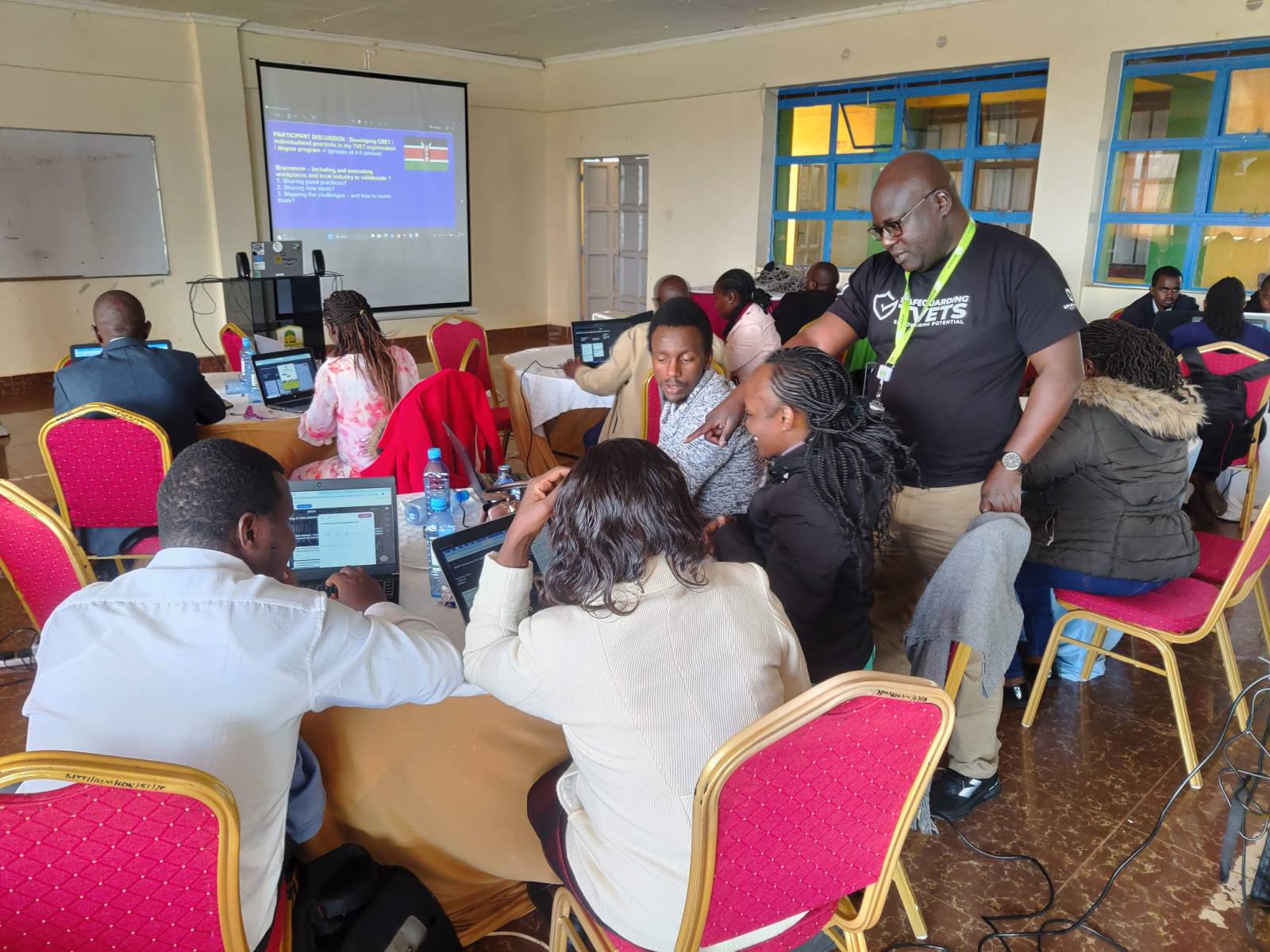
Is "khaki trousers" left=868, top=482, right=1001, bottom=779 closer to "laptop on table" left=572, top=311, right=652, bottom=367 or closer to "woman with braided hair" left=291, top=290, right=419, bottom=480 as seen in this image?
"woman with braided hair" left=291, top=290, right=419, bottom=480

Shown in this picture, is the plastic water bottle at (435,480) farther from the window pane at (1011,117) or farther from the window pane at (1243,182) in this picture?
the window pane at (1011,117)

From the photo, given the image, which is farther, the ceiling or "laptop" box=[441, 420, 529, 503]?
the ceiling

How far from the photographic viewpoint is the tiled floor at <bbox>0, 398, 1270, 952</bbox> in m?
1.97

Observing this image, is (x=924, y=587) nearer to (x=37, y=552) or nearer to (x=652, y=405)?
(x=652, y=405)

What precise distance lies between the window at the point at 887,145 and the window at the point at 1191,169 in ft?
0.70

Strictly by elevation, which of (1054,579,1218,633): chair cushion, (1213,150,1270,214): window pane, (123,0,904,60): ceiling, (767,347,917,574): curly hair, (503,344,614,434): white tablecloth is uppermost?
(123,0,904,60): ceiling

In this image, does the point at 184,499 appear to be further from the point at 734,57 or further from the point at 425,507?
the point at 734,57

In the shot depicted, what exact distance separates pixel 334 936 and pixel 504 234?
9885 millimetres

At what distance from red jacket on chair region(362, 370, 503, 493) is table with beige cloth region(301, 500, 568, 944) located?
1118mm

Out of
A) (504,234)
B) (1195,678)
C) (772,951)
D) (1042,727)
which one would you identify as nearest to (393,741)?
(772,951)

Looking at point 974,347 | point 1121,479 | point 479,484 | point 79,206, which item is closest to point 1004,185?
point 1121,479

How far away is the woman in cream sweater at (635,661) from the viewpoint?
3.97 ft

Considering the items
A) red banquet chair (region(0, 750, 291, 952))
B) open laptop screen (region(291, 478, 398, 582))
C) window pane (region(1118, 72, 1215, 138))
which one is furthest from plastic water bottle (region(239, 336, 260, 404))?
window pane (region(1118, 72, 1215, 138))

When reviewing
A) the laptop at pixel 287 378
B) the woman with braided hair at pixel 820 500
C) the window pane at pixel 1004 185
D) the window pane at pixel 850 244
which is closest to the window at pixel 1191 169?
the window pane at pixel 1004 185
